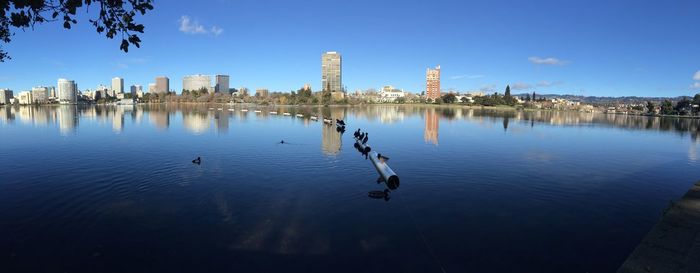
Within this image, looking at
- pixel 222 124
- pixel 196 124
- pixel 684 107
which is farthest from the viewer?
pixel 684 107

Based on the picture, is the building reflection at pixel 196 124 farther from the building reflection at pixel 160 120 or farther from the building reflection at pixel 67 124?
the building reflection at pixel 67 124

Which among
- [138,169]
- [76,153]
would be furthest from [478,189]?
[76,153]

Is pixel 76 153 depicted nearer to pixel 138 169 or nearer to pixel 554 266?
pixel 138 169

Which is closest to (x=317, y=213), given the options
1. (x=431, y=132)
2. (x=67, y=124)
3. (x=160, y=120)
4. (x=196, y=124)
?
(x=431, y=132)

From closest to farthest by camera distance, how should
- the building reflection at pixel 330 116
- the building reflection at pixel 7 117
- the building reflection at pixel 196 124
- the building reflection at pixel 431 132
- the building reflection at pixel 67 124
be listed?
the building reflection at pixel 431 132, the building reflection at pixel 67 124, the building reflection at pixel 196 124, the building reflection at pixel 330 116, the building reflection at pixel 7 117

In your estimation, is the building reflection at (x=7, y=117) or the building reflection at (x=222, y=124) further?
the building reflection at (x=7, y=117)

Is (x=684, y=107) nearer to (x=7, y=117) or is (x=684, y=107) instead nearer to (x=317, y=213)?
(x=317, y=213)

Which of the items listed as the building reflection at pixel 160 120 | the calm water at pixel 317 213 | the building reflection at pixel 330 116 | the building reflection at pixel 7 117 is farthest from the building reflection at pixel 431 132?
the building reflection at pixel 7 117

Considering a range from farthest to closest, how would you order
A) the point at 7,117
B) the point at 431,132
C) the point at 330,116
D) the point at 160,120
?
the point at 330,116 → the point at 7,117 → the point at 160,120 → the point at 431,132

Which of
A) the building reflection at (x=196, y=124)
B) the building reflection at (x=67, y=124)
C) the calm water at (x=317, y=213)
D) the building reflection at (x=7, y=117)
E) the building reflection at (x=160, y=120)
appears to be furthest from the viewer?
the building reflection at (x=7, y=117)

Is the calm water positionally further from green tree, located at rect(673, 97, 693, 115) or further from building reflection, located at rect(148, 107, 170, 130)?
green tree, located at rect(673, 97, 693, 115)

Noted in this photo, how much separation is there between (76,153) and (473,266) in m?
35.0

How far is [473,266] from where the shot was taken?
12.7 metres

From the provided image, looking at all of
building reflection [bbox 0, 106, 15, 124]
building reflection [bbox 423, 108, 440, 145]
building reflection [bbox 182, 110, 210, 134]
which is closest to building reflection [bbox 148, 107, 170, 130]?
building reflection [bbox 182, 110, 210, 134]
